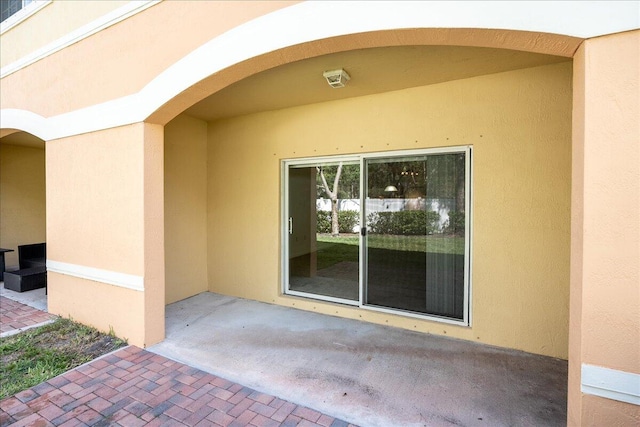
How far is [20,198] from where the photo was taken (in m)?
7.56

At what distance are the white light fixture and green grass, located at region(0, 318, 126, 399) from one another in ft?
13.2

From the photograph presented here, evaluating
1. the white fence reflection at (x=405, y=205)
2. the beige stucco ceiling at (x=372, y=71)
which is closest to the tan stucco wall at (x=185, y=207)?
the beige stucco ceiling at (x=372, y=71)

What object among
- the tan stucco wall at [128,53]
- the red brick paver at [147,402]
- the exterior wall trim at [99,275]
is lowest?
the red brick paver at [147,402]

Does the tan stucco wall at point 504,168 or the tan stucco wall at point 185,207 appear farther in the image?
the tan stucco wall at point 185,207

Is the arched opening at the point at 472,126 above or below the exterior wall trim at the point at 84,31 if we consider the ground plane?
below

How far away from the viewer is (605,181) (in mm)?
1816

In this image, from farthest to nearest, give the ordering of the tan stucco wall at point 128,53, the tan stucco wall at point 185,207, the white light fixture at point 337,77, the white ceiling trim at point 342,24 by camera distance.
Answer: the tan stucco wall at point 185,207 → the white light fixture at point 337,77 → the tan stucco wall at point 128,53 → the white ceiling trim at point 342,24

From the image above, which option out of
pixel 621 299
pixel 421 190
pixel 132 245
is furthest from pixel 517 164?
pixel 132 245

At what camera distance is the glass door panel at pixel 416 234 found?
4.09 m

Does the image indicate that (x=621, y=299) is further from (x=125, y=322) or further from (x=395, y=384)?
(x=125, y=322)

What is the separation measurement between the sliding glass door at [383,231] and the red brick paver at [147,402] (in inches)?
89.8

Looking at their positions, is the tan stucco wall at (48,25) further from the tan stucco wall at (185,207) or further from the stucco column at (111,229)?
the tan stucco wall at (185,207)

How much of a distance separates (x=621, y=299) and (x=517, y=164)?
224 centimetres

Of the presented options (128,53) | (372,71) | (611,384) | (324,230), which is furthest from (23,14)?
(611,384)
